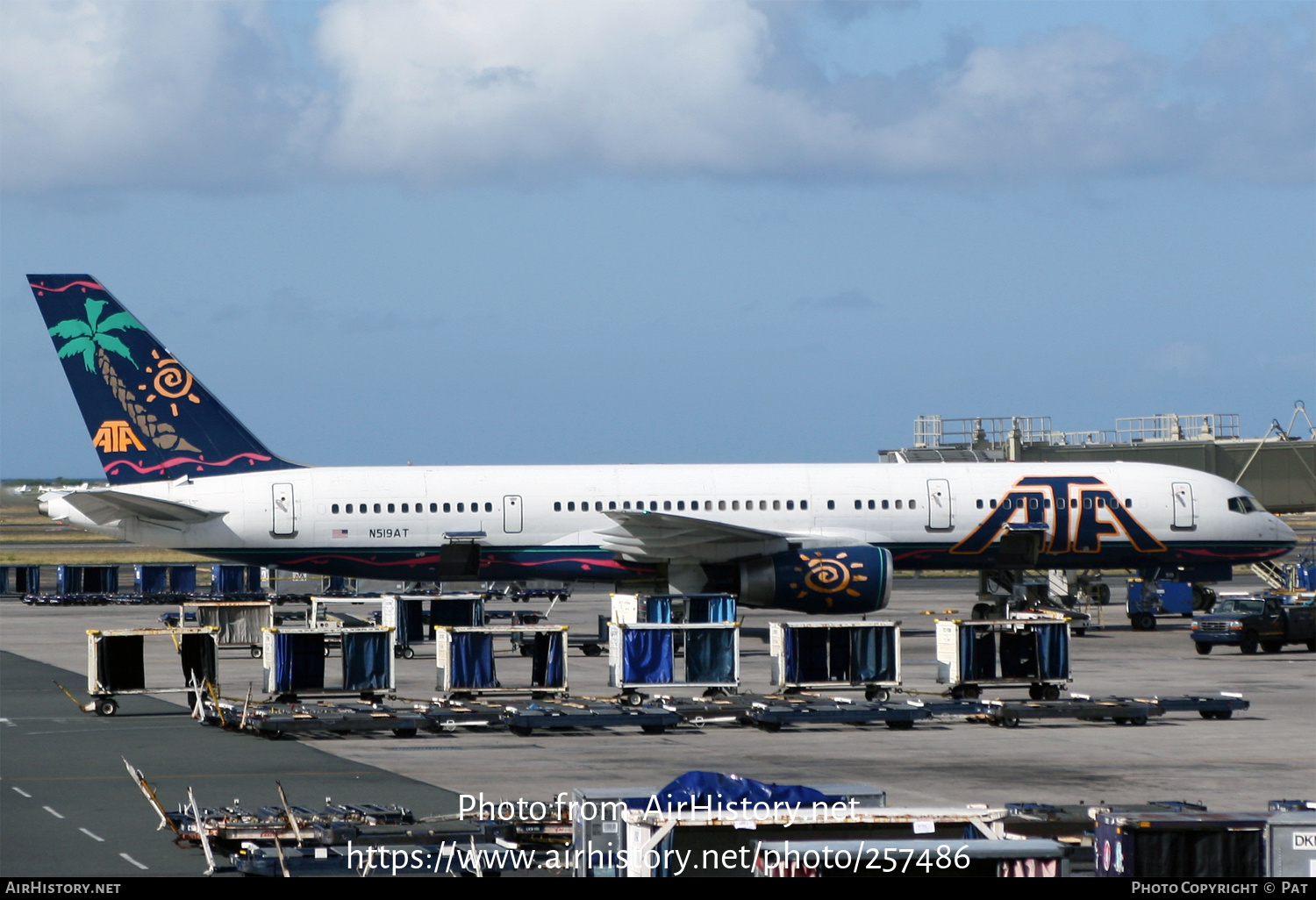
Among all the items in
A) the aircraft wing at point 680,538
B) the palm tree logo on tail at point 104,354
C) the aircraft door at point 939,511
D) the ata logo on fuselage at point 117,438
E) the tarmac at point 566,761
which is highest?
the palm tree logo on tail at point 104,354

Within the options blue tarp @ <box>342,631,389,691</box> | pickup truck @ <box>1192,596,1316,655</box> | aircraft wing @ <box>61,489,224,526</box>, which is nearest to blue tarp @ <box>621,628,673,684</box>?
blue tarp @ <box>342,631,389,691</box>

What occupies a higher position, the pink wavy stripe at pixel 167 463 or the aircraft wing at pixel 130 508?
the pink wavy stripe at pixel 167 463

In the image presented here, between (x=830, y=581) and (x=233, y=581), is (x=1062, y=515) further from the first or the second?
(x=233, y=581)

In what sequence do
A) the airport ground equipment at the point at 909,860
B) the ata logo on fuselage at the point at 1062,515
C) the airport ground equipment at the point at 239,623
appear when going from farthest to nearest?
the ata logo on fuselage at the point at 1062,515
the airport ground equipment at the point at 239,623
the airport ground equipment at the point at 909,860

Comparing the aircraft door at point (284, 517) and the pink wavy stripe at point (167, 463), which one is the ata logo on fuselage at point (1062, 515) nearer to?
the aircraft door at point (284, 517)

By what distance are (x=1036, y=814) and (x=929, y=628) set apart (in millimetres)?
34579

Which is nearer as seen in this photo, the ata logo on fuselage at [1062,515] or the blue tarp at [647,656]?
the blue tarp at [647,656]

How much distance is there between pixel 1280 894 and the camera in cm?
1140

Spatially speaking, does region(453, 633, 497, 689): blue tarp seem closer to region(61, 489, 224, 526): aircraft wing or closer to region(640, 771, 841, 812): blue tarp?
region(61, 489, 224, 526): aircraft wing

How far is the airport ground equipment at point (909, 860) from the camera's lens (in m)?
11.4

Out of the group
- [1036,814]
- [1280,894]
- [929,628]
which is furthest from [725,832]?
[929,628]

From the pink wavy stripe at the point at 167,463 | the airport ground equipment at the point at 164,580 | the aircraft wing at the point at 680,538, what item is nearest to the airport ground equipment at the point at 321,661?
the aircraft wing at the point at 680,538

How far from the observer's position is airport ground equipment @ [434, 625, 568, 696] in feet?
101

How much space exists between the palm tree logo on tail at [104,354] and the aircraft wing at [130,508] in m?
2.20
